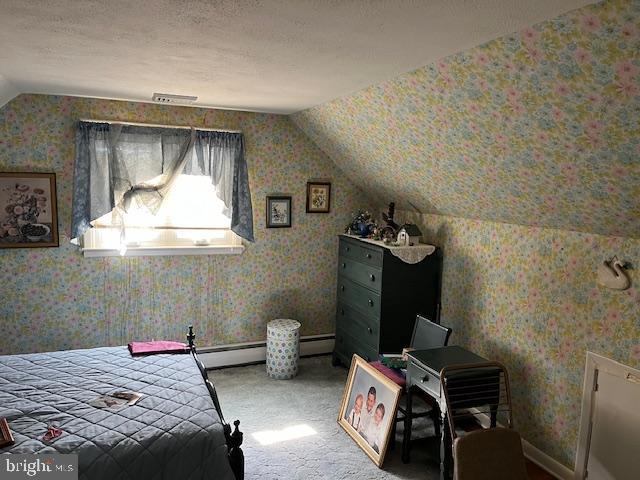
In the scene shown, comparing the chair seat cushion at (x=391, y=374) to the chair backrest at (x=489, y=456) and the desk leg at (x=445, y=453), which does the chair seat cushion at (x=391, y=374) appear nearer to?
the desk leg at (x=445, y=453)

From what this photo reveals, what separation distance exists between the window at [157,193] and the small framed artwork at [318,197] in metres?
0.69

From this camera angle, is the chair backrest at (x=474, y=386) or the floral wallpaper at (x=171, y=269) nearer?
the chair backrest at (x=474, y=386)

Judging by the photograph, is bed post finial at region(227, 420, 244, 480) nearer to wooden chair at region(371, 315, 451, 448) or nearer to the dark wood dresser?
wooden chair at region(371, 315, 451, 448)

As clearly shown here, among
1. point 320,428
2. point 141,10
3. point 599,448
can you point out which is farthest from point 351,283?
point 141,10

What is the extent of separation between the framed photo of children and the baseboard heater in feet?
4.63

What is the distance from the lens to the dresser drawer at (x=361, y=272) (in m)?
4.23

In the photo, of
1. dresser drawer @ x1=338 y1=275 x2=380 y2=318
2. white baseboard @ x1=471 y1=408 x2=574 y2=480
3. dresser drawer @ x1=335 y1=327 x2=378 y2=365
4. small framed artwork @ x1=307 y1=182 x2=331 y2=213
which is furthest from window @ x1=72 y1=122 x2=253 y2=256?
white baseboard @ x1=471 y1=408 x2=574 y2=480

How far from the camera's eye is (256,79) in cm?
313

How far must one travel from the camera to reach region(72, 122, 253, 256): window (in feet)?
13.9

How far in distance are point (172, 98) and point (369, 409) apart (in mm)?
2932

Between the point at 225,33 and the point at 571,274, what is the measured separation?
249cm

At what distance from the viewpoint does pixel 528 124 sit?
8.00 feet

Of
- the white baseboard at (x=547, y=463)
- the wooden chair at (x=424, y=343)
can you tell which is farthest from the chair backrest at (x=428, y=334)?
the white baseboard at (x=547, y=463)

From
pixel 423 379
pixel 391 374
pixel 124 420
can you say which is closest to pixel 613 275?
pixel 423 379
